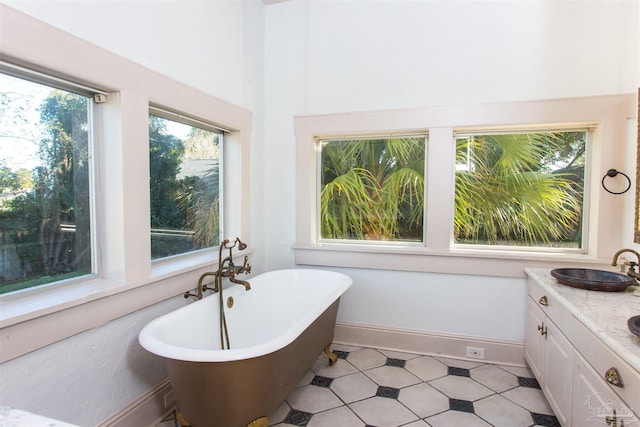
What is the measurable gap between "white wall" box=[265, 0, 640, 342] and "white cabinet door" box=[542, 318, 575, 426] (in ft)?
1.94

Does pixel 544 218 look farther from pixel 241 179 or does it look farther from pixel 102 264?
pixel 102 264

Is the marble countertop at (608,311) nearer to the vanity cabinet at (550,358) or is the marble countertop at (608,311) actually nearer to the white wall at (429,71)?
the vanity cabinet at (550,358)

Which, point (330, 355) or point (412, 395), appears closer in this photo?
point (412, 395)

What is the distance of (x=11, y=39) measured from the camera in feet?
3.68

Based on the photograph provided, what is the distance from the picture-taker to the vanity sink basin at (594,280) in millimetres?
1663

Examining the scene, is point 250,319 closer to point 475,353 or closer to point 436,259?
point 436,259

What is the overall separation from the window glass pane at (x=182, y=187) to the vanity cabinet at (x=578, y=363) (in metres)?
2.20

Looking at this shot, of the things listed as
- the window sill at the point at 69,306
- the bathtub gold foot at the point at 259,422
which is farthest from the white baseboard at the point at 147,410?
the bathtub gold foot at the point at 259,422

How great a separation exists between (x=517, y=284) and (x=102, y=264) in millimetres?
2690

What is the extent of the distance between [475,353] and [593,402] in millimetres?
1237

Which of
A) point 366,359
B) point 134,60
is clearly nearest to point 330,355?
point 366,359

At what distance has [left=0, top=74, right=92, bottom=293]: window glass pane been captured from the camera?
49.0 inches

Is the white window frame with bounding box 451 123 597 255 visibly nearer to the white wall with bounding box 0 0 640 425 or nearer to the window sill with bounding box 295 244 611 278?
the window sill with bounding box 295 244 611 278

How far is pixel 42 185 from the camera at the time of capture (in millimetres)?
1367
